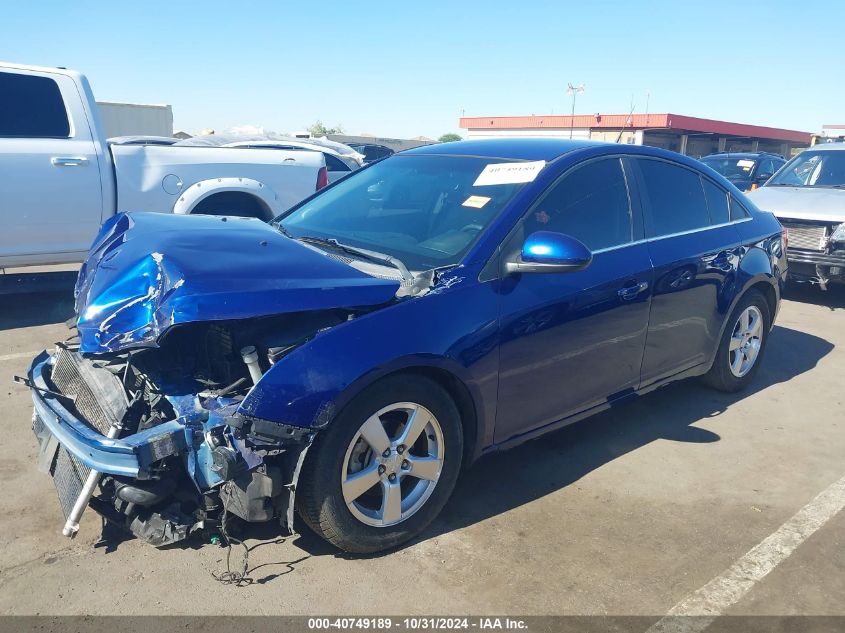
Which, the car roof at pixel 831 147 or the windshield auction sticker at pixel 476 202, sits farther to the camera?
the car roof at pixel 831 147

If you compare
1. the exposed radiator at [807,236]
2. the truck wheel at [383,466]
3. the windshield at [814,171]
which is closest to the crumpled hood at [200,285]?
the truck wheel at [383,466]

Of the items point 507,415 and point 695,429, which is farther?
point 695,429

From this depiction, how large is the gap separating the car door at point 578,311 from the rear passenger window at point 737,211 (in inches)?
50.5

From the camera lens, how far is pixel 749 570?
10.2 ft

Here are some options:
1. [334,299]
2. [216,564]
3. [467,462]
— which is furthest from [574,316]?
[216,564]

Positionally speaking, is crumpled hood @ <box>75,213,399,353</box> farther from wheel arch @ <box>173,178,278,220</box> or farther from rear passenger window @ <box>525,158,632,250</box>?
wheel arch @ <box>173,178,278,220</box>

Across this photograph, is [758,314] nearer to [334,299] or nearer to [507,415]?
[507,415]

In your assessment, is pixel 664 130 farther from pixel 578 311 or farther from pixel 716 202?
pixel 578 311

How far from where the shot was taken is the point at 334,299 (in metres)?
2.90

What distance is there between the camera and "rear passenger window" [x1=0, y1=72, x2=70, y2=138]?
20.0ft

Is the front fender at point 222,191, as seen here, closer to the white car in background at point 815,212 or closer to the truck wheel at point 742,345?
the truck wheel at point 742,345

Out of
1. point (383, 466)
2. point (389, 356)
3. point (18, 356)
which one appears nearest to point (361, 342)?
point (389, 356)

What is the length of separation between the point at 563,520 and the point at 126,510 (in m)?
2.02

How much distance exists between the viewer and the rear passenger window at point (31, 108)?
610cm
